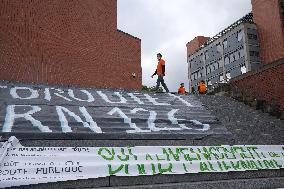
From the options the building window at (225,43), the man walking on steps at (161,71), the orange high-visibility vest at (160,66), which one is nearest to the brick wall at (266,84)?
the man walking on steps at (161,71)

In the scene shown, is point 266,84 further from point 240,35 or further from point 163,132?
point 240,35

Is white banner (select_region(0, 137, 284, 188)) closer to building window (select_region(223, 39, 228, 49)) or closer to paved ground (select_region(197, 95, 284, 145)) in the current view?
paved ground (select_region(197, 95, 284, 145))

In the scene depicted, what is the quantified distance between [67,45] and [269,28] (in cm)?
3482

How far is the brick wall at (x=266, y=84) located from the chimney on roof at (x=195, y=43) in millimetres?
53415

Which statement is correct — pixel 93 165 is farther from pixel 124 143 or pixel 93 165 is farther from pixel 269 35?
pixel 269 35

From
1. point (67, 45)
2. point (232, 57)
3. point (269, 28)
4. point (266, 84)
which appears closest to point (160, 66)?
point (266, 84)

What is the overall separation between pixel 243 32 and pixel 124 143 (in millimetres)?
45327

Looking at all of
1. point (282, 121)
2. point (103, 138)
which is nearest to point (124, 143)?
point (103, 138)

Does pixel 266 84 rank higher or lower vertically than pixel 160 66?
lower

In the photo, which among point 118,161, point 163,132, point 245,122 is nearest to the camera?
point 118,161

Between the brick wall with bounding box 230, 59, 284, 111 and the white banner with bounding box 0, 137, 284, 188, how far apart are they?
4.18 m

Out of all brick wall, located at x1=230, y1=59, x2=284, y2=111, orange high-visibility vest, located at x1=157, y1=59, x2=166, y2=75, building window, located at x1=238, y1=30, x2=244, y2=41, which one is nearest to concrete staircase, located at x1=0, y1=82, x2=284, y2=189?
brick wall, located at x1=230, y1=59, x2=284, y2=111

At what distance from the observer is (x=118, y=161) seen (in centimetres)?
671

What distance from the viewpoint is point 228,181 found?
6840 millimetres
